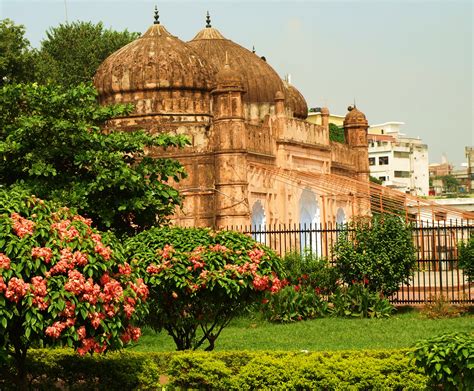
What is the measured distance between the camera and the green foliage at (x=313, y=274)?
18.8m

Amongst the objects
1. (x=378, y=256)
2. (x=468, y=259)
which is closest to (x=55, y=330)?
(x=378, y=256)

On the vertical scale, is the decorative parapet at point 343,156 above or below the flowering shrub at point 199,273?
above

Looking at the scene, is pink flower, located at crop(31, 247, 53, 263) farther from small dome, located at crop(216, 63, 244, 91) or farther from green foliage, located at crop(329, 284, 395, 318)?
small dome, located at crop(216, 63, 244, 91)

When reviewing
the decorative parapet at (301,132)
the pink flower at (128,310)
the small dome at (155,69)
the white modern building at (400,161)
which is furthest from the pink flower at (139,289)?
the white modern building at (400,161)

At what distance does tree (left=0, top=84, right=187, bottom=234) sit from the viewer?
13.7m

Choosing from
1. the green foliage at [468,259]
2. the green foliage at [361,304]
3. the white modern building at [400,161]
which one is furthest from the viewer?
the white modern building at [400,161]

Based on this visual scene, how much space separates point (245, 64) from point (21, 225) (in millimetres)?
17334

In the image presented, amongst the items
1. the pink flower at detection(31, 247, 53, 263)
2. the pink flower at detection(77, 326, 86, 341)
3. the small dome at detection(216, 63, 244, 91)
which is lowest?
the pink flower at detection(77, 326, 86, 341)

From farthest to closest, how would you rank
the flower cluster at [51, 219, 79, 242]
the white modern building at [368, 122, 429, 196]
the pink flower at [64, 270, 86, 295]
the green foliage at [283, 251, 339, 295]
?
the white modern building at [368, 122, 429, 196]
the green foliage at [283, 251, 339, 295]
the flower cluster at [51, 219, 79, 242]
the pink flower at [64, 270, 86, 295]

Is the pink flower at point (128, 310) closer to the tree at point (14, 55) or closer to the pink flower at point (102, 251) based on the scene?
the pink flower at point (102, 251)

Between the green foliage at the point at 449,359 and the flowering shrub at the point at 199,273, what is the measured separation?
3482mm

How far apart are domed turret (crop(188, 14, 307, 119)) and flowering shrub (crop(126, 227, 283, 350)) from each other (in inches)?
506

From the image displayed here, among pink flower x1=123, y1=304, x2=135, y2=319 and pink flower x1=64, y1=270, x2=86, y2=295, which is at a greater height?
pink flower x1=64, y1=270, x2=86, y2=295

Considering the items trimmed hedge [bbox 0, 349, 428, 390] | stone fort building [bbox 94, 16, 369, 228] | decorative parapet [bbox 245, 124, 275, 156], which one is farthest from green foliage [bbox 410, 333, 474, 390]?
decorative parapet [bbox 245, 124, 275, 156]
